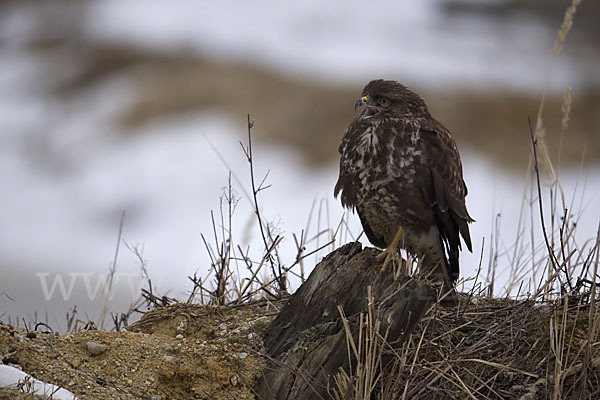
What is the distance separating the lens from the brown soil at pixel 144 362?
2201 millimetres

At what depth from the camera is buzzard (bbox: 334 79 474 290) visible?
10.3ft

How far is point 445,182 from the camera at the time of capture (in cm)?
321

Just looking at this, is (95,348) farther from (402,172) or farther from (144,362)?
(402,172)

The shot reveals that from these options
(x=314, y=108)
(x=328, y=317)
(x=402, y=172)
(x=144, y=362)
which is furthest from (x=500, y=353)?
(x=314, y=108)

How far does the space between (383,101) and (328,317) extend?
47.5 inches

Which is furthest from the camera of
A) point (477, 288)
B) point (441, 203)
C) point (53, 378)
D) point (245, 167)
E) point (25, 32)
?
point (25, 32)

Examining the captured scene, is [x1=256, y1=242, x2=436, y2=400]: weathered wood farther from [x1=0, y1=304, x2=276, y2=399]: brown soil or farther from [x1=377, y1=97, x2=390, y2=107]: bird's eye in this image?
[x1=377, y1=97, x2=390, y2=107]: bird's eye

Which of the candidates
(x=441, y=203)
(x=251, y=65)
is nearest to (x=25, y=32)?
(x=251, y=65)

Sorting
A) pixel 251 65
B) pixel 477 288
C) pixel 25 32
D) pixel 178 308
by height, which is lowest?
pixel 178 308

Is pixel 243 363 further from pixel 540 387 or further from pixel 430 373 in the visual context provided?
pixel 540 387

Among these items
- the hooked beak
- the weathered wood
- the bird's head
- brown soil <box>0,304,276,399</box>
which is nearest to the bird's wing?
the bird's head

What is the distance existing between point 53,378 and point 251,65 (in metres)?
9.29

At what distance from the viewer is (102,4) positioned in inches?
532

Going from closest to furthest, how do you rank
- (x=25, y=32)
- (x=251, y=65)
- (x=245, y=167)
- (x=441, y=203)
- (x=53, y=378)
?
(x=53, y=378), (x=441, y=203), (x=245, y=167), (x=251, y=65), (x=25, y=32)
